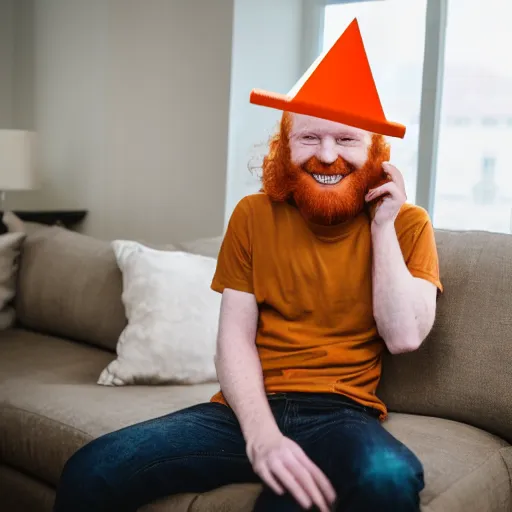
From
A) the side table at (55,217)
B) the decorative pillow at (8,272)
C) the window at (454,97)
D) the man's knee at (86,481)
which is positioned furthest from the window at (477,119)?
the man's knee at (86,481)

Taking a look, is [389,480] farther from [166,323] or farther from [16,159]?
[16,159]

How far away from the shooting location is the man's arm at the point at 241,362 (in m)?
1.36

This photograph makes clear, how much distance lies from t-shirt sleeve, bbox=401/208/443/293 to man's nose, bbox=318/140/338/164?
20 centimetres

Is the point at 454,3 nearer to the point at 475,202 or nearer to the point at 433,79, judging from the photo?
the point at 433,79

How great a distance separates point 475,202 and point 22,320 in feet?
5.17

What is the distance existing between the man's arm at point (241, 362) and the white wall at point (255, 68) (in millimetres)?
1525

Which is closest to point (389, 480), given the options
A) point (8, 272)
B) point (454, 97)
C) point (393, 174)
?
point (393, 174)

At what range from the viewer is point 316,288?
4.83 feet

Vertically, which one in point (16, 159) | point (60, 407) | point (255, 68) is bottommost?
point (60, 407)

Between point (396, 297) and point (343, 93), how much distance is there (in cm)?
37

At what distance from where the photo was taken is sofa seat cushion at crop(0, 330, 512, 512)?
1355 millimetres

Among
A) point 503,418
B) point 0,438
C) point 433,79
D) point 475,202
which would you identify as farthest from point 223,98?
point 503,418

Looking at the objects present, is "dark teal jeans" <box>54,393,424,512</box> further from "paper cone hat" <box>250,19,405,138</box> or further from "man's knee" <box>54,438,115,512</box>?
"paper cone hat" <box>250,19,405,138</box>

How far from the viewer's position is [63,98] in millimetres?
3672
